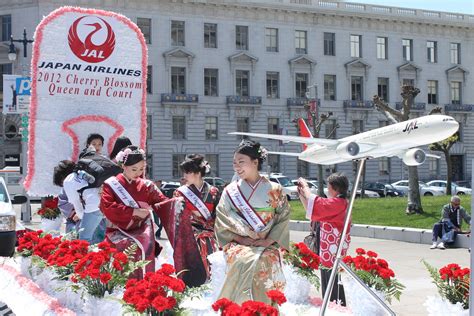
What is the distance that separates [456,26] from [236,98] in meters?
21.9

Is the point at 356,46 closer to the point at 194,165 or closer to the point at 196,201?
the point at 194,165

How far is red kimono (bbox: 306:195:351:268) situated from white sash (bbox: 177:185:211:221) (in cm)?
135

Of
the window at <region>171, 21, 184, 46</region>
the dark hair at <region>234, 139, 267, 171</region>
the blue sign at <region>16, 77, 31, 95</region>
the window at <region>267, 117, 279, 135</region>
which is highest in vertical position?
the window at <region>171, 21, 184, 46</region>

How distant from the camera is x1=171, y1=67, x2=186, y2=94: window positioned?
48812 millimetres

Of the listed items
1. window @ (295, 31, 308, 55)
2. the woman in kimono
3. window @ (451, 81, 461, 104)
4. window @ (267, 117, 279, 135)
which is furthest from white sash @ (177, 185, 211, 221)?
window @ (451, 81, 461, 104)

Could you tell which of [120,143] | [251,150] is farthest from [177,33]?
[251,150]

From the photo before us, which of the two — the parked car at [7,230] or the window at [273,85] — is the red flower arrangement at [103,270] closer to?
the parked car at [7,230]

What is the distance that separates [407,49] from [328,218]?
174 feet

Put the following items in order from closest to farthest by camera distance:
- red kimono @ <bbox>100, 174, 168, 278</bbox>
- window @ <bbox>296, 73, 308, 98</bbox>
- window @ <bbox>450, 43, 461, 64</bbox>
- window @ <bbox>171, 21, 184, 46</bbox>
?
red kimono @ <bbox>100, 174, 168, 278</bbox>, window @ <bbox>171, 21, 184, 46</bbox>, window @ <bbox>296, 73, 308, 98</bbox>, window @ <bbox>450, 43, 461, 64</bbox>

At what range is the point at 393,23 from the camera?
184 feet

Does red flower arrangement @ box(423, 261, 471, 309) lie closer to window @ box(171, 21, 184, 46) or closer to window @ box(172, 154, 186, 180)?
window @ box(172, 154, 186, 180)

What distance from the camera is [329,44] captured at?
178ft

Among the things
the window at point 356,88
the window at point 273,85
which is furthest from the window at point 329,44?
the window at point 273,85

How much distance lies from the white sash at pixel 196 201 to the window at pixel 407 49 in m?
51.8
